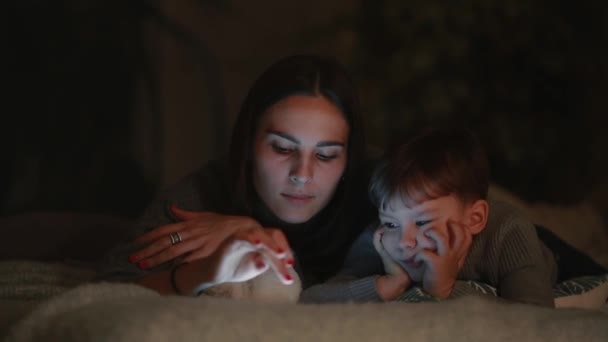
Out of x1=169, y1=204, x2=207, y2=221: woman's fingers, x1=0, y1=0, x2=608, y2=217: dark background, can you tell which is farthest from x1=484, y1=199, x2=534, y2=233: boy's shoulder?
x1=0, y1=0, x2=608, y2=217: dark background

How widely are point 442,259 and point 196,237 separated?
0.30 meters

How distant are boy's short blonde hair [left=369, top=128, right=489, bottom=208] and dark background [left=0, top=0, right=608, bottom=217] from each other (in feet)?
3.96

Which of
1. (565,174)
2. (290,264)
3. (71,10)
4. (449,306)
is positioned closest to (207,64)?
(71,10)

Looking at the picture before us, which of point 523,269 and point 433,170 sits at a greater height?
point 433,170

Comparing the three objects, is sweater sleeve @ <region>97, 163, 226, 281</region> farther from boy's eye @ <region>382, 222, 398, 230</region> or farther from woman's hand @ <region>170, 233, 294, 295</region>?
boy's eye @ <region>382, 222, 398, 230</region>

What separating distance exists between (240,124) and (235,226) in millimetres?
170

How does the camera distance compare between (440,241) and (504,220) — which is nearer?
(440,241)

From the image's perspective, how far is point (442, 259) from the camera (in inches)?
34.1

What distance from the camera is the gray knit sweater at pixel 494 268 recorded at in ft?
2.94

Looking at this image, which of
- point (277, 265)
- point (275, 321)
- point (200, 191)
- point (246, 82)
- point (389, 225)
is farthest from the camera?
point (246, 82)

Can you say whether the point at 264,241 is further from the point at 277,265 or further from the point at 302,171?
the point at 302,171

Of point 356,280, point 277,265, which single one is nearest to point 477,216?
point 356,280

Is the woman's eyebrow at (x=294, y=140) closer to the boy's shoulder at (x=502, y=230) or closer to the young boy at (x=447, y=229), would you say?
the young boy at (x=447, y=229)

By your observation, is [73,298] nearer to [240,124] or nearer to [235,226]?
[235,226]
